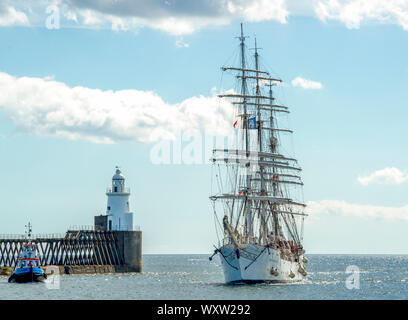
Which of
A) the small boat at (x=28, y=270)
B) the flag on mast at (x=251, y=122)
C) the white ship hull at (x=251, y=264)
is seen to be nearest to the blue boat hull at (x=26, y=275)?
the small boat at (x=28, y=270)

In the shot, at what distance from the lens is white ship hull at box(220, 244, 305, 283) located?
88188 millimetres

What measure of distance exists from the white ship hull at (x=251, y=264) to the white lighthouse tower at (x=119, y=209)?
3956 centimetres

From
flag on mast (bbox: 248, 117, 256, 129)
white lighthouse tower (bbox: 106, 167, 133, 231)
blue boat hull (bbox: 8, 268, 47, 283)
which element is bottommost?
blue boat hull (bbox: 8, 268, 47, 283)

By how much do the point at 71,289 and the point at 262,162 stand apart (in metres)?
29.8

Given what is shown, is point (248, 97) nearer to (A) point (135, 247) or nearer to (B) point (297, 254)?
(B) point (297, 254)

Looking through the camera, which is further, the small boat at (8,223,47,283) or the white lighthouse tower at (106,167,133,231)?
the white lighthouse tower at (106,167,133,231)

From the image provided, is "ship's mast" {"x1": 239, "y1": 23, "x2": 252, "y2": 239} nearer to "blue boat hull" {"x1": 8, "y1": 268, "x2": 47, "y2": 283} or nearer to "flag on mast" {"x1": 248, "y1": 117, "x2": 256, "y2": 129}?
"flag on mast" {"x1": 248, "y1": 117, "x2": 256, "y2": 129}

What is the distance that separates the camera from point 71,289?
86.5 meters

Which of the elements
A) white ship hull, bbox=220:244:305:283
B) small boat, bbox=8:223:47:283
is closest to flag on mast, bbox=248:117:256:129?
white ship hull, bbox=220:244:305:283

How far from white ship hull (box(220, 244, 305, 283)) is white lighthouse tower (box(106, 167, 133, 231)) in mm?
39565

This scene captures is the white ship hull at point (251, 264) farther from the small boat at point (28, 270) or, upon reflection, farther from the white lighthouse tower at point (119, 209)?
the white lighthouse tower at point (119, 209)

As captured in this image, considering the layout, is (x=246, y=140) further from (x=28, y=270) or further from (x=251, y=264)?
(x=28, y=270)
